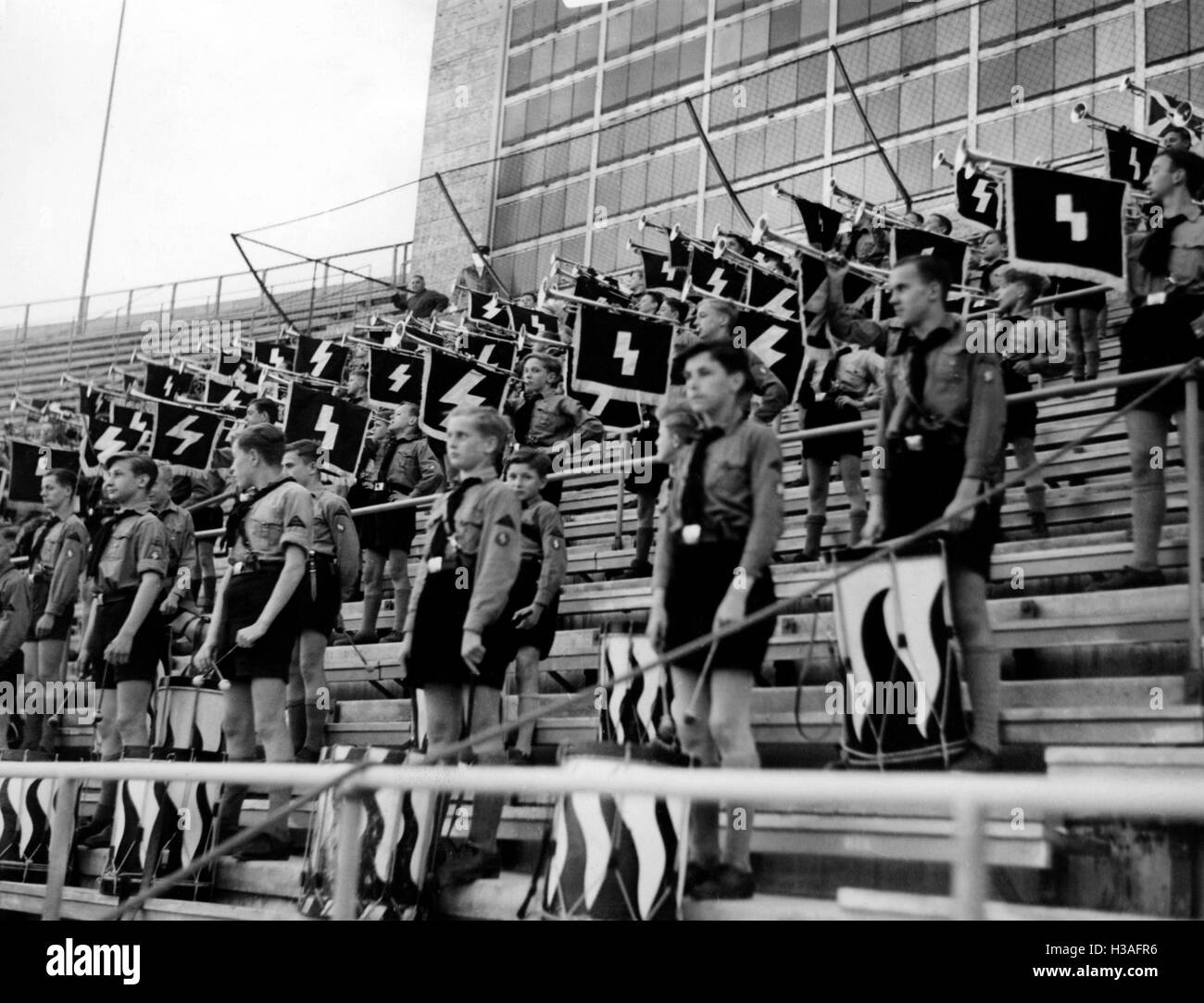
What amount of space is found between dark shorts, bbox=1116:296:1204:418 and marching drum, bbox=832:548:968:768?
1.72 metres

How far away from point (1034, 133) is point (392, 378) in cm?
875

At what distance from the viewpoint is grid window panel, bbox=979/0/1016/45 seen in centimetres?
1755

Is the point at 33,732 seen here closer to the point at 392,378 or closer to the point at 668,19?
the point at 392,378

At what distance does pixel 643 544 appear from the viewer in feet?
28.3

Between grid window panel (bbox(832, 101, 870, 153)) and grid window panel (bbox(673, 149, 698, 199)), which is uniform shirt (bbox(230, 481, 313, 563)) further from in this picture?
grid window panel (bbox(673, 149, 698, 199))

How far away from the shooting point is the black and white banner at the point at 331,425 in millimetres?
10672

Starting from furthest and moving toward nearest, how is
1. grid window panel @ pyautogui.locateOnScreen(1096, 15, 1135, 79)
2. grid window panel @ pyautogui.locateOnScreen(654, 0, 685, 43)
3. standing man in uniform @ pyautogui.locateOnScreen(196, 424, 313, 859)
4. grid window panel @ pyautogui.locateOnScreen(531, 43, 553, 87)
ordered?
1. grid window panel @ pyautogui.locateOnScreen(531, 43, 553, 87)
2. grid window panel @ pyautogui.locateOnScreen(654, 0, 685, 43)
3. grid window panel @ pyautogui.locateOnScreen(1096, 15, 1135, 79)
4. standing man in uniform @ pyautogui.locateOnScreen(196, 424, 313, 859)

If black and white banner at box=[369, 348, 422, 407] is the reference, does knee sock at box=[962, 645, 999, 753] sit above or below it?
below

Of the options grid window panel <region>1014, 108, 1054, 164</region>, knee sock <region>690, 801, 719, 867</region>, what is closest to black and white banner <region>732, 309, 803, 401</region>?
knee sock <region>690, 801, 719, 867</region>

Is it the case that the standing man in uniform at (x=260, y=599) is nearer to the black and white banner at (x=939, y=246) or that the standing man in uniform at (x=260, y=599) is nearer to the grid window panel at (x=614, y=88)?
the black and white banner at (x=939, y=246)

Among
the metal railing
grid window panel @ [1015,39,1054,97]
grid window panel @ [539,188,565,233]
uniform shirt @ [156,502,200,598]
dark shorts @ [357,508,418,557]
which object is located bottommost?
the metal railing

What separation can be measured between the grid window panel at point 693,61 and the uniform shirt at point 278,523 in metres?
15.4

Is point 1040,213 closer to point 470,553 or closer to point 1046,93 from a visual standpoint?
point 470,553

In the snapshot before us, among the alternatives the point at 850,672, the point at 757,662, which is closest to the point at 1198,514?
the point at 850,672
